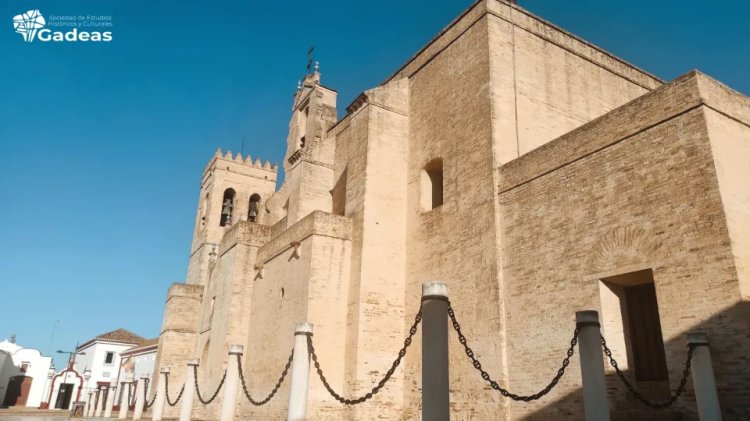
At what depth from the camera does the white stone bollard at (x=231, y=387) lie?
28.0 feet

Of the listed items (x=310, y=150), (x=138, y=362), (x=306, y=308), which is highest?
(x=310, y=150)

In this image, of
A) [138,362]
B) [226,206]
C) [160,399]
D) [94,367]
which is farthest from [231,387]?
[94,367]

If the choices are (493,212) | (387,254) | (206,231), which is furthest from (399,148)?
(206,231)

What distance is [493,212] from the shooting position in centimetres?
1003

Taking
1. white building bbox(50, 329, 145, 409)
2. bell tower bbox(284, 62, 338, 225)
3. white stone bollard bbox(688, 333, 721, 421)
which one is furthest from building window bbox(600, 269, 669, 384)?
white building bbox(50, 329, 145, 409)

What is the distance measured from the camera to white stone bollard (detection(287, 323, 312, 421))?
6.81 m

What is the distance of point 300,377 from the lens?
22.8ft

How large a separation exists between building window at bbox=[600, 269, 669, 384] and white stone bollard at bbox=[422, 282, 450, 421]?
385 centimetres

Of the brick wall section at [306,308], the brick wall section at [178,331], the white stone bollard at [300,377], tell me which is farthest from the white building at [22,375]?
the white stone bollard at [300,377]

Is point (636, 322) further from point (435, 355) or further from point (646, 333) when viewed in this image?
point (435, 355)

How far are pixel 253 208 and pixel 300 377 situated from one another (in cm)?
2498

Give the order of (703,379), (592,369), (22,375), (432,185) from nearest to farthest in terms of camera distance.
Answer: (592,369), (703,379), (432,185), (22,375)

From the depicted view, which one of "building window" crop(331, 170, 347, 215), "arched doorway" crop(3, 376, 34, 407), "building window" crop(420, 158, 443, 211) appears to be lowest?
"arched doorway" crop(3, 376, 34, 407)

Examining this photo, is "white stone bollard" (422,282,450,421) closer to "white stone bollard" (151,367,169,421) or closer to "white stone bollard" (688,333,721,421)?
"white stone bollard" (688,333,721,421)
